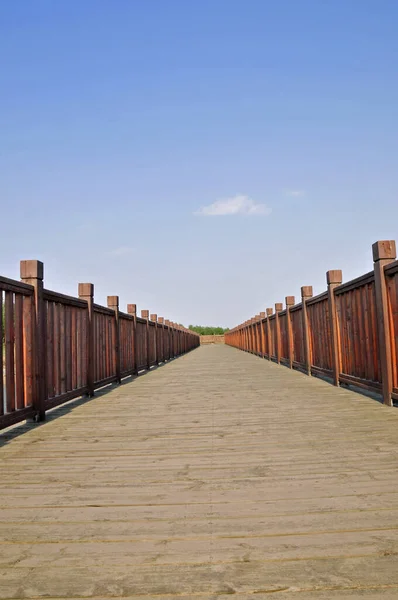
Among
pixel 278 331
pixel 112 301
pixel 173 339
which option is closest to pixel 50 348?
pixel 112 301

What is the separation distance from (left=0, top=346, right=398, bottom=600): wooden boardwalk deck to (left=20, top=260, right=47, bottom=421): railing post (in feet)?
1.48

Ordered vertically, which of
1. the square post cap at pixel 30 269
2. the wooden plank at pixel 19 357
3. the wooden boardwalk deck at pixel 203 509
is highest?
the square post cap at pixel 30 269

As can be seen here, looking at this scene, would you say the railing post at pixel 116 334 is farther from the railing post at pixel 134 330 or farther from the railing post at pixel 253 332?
the railing post at pixel 253 332

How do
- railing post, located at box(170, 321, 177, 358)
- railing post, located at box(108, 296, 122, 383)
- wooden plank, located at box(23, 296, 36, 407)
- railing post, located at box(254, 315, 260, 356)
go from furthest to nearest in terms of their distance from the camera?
1. railing post, located at box(170, 321, 177, 358)
2. railing post, located at box(254, 315, 260, 356)
3. railing post, located at box(108, 296, 122, 383)
4. wooden plank, located at box(23, 296, 36, 407)

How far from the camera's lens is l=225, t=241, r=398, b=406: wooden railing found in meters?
4.84

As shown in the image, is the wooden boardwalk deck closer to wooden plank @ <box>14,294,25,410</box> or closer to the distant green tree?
wooden plank @ <box>14,294,25,410</box>

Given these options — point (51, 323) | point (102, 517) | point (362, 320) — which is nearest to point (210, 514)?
point (102, 517)

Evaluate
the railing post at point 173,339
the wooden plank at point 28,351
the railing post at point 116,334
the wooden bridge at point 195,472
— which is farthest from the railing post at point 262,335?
the wooden plank at point 28,351

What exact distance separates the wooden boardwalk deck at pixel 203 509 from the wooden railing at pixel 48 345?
451 millimetres

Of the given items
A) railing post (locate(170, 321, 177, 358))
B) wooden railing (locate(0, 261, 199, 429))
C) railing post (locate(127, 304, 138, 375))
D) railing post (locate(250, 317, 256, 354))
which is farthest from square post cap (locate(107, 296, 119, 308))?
railing post (locate(250, 317, 256, 354))

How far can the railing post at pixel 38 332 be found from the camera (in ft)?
15.5

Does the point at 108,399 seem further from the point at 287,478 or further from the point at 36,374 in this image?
the point at 287,478

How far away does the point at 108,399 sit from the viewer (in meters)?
6.41

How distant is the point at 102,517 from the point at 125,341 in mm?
7736
